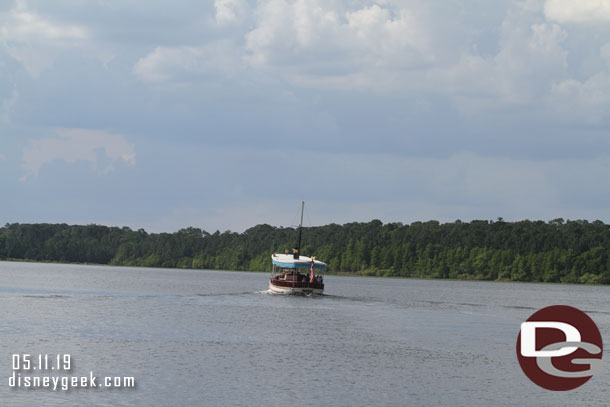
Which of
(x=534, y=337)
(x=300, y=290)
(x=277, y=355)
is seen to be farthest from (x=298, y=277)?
(x=277, y=355)

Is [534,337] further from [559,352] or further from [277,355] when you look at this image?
[277,355]

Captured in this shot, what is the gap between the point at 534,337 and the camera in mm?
62938

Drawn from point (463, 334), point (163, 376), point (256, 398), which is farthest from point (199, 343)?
point (463, 334)


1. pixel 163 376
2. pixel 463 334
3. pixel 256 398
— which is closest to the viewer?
pixel 256 398

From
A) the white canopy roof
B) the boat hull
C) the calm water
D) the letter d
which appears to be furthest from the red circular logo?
the boat hull

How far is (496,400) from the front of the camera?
39.0 metres

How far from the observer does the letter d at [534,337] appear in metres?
54.0

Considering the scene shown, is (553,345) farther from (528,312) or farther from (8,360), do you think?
(528,312)

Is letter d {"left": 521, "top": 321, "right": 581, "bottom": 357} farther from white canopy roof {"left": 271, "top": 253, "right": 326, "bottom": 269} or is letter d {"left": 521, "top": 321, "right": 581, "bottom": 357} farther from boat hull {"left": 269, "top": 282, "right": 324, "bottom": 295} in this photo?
boat hull {"left": 269, "top": 282, "right": 324, "bottom": 295}

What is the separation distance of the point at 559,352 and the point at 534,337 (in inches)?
356

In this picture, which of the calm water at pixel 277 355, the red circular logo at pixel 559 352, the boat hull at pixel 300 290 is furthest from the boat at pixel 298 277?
the red circular logo at pixel 559 352

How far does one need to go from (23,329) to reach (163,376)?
21793mm

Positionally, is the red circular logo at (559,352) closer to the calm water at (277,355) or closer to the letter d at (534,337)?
the letter d at (534,337)

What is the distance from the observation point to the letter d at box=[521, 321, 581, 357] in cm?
5403
